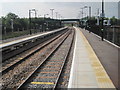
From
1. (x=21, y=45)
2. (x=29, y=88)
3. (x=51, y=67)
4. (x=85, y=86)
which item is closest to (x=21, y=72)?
(x=51, y=67)

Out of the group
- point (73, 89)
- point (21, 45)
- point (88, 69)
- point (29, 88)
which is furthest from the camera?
point (21, 45)

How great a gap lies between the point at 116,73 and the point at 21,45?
46.1ft

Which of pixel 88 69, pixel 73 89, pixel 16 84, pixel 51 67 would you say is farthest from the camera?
pixel 51 67

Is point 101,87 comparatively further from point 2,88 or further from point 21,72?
point 21,72

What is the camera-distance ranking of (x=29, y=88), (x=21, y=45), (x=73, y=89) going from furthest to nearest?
(x=21, y=45)
(x=29, y=88)
(x=73, y=89)

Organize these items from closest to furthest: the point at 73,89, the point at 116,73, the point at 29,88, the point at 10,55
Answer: the point at 73,89
the point at 29,88
the point at 116,73
the point at 10,55

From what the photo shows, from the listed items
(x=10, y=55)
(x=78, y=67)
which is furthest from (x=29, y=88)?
(x=10, y=55)

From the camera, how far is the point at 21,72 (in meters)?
10.7

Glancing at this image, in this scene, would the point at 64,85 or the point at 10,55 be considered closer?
the point at 64,85

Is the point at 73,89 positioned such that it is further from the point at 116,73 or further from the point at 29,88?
the point at 116,73

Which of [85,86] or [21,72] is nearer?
[85,86]

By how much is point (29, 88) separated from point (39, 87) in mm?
446

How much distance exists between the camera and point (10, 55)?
16.2m

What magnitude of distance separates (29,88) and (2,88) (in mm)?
1252
